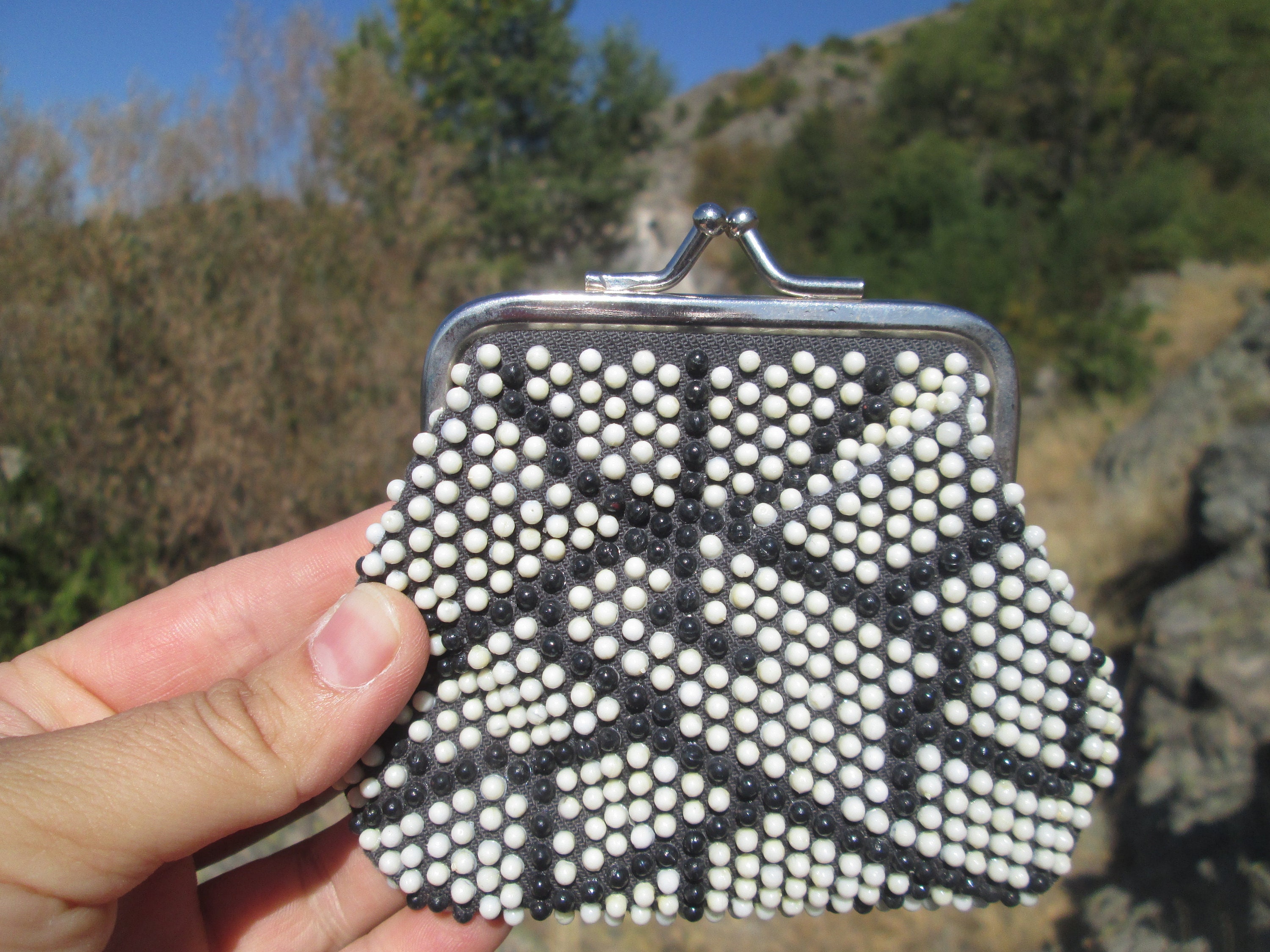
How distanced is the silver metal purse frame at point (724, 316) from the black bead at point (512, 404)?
0.33 ft

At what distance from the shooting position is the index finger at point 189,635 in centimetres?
146

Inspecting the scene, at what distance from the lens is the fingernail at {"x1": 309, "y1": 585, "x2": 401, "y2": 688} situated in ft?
3.31

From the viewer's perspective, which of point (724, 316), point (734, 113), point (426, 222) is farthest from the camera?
point (734, 113)

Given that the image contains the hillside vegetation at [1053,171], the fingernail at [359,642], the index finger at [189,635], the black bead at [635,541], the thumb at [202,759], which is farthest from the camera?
the hillside vegetation at [1053,171]

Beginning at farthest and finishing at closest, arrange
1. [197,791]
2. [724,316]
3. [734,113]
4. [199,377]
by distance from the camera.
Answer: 1. [734,113]
2. [199,377]
3. [724,316]
4. [197,791]

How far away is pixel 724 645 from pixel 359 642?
590 mm

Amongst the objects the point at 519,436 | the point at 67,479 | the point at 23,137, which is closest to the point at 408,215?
the point at 23,137

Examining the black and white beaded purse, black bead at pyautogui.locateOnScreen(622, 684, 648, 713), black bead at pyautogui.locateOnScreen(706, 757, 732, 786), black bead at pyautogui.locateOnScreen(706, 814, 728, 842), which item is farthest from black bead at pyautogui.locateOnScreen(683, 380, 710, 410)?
black bead at pyautogui.locateOnScreen(706, 814, 728, 842)

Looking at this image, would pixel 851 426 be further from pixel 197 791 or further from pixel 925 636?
pixel 197 791

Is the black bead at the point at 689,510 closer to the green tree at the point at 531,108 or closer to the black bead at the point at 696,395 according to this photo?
the black bead at the point at 696,395

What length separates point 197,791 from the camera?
958 millimetres

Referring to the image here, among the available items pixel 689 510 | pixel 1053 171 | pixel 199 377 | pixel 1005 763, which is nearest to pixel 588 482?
pixel 689 510

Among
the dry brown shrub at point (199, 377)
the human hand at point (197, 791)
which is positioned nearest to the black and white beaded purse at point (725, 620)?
the human hand at point (197, 791)

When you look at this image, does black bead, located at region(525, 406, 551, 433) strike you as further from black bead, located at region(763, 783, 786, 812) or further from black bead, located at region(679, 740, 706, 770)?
black bead, located at region(763, 783, 786, 812)
